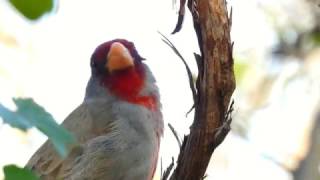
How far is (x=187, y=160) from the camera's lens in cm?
161

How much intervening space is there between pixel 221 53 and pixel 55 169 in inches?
36.8

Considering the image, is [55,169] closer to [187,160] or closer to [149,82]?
[149,82]

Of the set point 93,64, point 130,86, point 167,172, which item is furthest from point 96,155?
point 167,172

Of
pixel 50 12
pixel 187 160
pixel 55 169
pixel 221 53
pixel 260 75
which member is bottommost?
pixel 260 75

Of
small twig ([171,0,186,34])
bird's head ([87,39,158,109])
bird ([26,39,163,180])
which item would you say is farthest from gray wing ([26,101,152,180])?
small twig ([171,0,186,34])

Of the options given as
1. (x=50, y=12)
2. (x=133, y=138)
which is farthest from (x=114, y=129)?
(x=50, y=12)

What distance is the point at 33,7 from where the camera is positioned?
1.23m

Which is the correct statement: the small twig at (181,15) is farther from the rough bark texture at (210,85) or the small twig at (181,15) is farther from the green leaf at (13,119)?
the green leaf at (13,119)

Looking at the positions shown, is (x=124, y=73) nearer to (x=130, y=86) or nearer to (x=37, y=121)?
(x=130, y=86)

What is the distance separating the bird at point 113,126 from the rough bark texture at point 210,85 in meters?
0.59

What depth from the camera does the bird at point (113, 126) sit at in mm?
2250

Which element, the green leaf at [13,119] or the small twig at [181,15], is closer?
the green leaf at [13,119]

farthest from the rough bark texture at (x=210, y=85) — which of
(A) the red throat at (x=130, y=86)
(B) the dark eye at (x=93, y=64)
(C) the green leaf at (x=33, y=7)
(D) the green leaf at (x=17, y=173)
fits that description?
(B) the dark eye at (x=93, y=64)

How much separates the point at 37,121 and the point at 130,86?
1.47m
